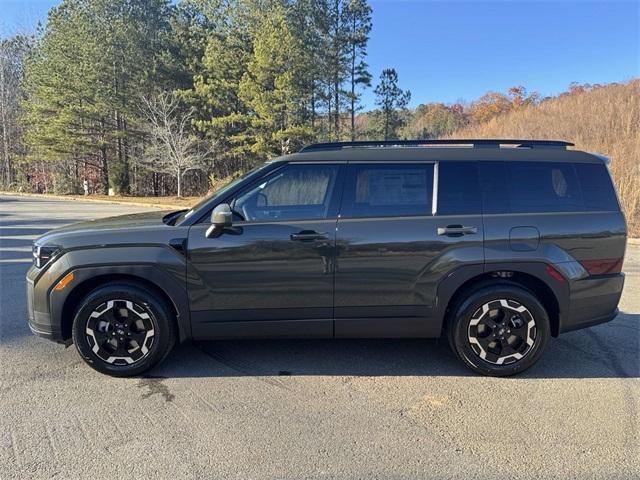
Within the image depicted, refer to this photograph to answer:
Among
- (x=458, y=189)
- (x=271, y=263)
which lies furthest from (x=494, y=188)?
(x=271, y=263)

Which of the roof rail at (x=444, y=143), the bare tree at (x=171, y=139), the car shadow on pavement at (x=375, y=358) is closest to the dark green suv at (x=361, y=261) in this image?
the roof rail at (x=444, y=143)

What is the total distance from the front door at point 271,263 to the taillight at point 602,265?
2.11 meters

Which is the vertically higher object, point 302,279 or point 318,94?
point 318,94

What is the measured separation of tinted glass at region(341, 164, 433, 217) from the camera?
354 cm

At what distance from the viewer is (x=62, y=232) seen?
3.70 m

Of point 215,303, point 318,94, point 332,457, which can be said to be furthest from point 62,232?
point 318,94

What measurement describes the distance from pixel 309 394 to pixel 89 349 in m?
1.82

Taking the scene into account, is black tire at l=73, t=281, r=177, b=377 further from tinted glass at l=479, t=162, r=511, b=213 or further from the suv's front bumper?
tinted glass at l=479, t=162, r=511, b=213

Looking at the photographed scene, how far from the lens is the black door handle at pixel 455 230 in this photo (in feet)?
11.4

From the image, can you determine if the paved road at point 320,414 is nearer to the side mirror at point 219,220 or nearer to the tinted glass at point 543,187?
the side mirror at point 219,220

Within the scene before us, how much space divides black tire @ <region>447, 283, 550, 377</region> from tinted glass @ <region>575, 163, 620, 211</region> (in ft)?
3.10

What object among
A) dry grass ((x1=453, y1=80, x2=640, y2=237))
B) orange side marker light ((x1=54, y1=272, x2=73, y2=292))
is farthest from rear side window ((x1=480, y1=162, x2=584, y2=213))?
dry grass ((x1=453, y1=80, x2=640, y2=237))

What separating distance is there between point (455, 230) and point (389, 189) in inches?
24.5

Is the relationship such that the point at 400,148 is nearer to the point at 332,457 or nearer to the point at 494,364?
the point at 494,364
